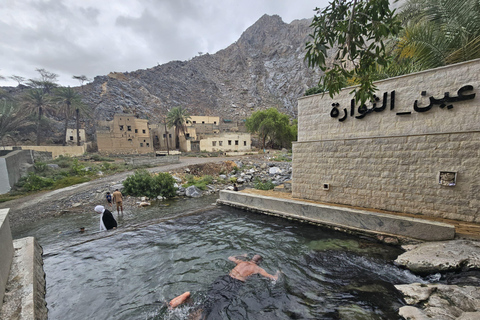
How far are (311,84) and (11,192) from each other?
77.7m

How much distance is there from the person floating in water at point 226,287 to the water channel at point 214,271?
5.1 inches

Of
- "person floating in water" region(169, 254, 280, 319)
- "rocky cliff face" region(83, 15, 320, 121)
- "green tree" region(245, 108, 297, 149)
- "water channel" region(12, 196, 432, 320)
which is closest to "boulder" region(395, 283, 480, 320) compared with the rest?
"water channel" region(12, 196, 432, 320)

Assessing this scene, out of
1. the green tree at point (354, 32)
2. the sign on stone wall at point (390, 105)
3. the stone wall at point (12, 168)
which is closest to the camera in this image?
the green tree at point (354, 32)

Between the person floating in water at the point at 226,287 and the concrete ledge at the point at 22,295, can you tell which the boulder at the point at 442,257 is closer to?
the person floating in water at the point at 226,287

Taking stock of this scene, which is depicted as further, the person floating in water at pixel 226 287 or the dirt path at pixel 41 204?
the dirt path at pixel 41 204

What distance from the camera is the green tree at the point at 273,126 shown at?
41616 millimetres

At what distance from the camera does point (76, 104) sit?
33.5 m

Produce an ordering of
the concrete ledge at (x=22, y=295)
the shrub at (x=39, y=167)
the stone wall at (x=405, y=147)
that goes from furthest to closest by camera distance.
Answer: the shrub at (x=39, y=167)
the stone wall at (x=405, y=147)
the concrete ledge at (x=22, y=295)

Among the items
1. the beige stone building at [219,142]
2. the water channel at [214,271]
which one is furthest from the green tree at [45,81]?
the water channel at [214,271]

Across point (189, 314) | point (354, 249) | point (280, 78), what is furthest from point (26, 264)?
point (280, 78)

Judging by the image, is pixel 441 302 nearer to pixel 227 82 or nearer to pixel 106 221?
pixel 106 221

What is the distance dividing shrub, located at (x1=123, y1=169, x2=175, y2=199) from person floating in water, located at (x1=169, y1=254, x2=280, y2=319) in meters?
9.46

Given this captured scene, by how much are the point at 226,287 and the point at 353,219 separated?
4794 mm

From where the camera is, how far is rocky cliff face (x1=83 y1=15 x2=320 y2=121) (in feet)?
191
